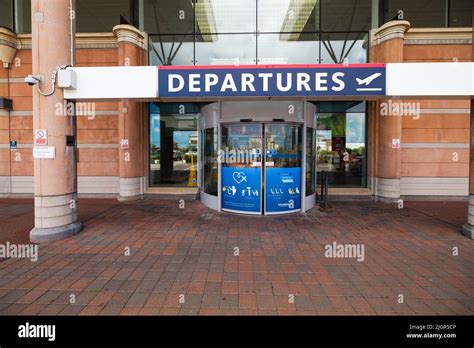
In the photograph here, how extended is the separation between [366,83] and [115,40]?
8.78 m

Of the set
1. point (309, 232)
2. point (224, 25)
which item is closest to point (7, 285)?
point (309, 232)

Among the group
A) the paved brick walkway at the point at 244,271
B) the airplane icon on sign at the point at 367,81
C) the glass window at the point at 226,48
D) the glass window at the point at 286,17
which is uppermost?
the glass window at the point at 286,17

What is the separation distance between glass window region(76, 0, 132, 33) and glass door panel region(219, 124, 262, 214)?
814cm

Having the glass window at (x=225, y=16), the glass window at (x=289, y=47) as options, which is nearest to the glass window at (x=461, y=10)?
the glass window at (x=289, y=47)

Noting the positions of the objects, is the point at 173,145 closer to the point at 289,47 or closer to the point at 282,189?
the point at 282,189

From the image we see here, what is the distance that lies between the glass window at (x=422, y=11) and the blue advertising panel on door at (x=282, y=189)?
9016 millimetres

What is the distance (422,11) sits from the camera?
37.8ft

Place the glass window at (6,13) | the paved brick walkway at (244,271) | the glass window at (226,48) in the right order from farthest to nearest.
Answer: the glass window at (6,13) → the glass window at (226,48) → the paved brick walkway at (244,271)

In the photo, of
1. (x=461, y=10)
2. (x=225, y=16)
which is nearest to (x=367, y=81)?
(x=225, y=16)

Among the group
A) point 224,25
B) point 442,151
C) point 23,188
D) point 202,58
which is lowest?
point 23,188

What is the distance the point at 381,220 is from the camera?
6.85 metres

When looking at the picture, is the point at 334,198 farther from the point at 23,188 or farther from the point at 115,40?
the point at 23,188

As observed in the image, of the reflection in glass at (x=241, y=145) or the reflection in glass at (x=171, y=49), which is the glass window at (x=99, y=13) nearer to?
the reflection in glass at (x=171, y=49)

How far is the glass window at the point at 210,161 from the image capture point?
25.8 ft
